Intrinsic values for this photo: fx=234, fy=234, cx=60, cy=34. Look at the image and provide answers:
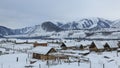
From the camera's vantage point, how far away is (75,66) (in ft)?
111

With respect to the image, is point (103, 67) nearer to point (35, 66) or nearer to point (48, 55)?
point (35, 66)

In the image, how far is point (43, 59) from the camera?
147 ft

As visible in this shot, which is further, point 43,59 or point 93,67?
point 43,59

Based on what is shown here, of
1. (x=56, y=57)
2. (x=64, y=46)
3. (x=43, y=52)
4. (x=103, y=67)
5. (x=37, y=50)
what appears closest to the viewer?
(x=103, y=67)

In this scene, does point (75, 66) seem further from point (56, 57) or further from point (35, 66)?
point (56, 57)

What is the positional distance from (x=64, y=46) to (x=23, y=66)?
1473 inches

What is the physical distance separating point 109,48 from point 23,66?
1320 inches

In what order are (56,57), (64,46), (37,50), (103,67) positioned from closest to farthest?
(103,67) → (56,57) → (37,50) → (64,46)

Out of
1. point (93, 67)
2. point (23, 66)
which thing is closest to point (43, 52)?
point (23, 66)

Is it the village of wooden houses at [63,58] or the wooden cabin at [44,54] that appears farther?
the wooden cabin at [44,54]

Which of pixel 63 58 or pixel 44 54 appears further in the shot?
pixel 44 54

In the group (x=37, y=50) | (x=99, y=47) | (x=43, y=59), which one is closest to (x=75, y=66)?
(x=43, y=59)

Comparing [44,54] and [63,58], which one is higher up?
[44,54]

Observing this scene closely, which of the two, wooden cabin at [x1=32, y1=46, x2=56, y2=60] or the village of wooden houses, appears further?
wooden cabin at [x1=32, y1=46, x2=56, y2=60]
